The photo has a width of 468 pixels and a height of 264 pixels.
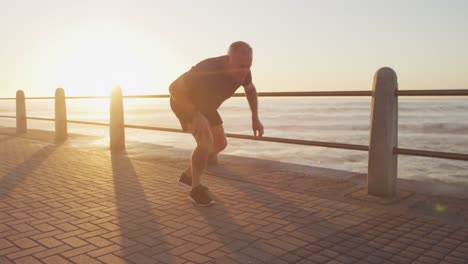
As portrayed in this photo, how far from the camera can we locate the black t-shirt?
3.95 metres

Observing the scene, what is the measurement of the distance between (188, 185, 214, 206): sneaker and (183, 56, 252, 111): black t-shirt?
2.56 feet

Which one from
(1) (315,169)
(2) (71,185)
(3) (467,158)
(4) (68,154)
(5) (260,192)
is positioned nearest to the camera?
(3) (467,158)

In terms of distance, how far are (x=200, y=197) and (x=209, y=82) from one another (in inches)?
42.6

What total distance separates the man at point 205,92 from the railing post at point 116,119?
3803mm

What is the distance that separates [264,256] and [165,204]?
151cm

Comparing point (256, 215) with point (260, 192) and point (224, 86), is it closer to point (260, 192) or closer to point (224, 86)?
point (260, 192)

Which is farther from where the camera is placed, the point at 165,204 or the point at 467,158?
the point at 165,204

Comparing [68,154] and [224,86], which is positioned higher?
[224,86]

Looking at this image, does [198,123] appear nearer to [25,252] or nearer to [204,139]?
[204,139]

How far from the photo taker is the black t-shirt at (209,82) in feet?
13.0

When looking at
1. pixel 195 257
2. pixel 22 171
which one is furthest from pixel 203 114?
pixel 22 171

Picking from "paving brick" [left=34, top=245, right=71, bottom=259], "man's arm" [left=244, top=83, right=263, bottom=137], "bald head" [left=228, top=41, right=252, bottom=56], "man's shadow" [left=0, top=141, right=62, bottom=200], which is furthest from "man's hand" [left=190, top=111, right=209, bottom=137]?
"man's shadow" [left=0, top=141, right=62, bottom=200]

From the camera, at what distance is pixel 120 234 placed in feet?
10.2

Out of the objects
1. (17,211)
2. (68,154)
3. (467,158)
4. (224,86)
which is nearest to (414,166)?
(467,158)
